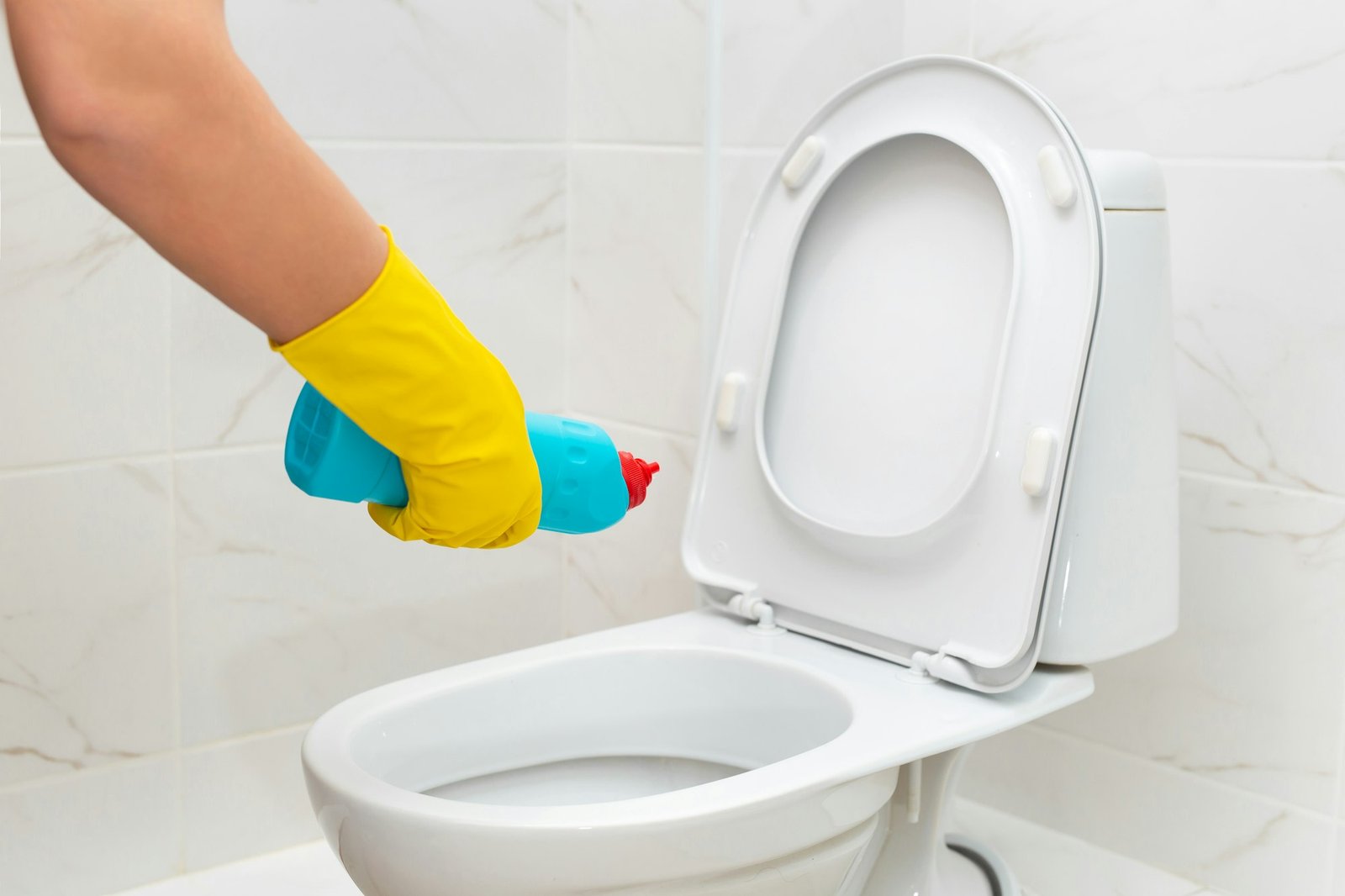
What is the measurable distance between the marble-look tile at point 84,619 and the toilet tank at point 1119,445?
0.86 metres

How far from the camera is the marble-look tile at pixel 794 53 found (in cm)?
137

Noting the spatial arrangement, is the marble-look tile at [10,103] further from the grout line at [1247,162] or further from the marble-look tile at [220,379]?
the grout line at [1247,162]

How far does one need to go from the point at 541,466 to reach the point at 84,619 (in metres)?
0.67

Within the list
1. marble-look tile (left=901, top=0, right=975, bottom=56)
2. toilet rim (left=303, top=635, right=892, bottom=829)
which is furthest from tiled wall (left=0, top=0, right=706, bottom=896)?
toilet rim (left=303, top=635, right=892, bottom=829)

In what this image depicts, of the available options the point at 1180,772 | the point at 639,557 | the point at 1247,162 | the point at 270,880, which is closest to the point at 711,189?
the point at 639,557

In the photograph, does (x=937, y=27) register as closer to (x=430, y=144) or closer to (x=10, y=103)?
(x=430, y=144)

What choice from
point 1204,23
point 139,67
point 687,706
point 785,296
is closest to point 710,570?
point 687,706

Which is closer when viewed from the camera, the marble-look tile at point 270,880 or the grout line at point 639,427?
the marble-look tile at point 270,880

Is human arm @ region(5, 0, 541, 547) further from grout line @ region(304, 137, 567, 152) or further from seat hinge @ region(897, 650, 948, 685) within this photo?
grout line @ region(304, 137, 567, 152)

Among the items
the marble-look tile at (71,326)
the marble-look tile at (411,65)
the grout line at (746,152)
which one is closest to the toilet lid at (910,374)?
the grout line at (746,152)

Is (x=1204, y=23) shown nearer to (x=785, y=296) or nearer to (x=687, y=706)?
(x=785, y=296)

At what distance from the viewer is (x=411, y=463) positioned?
0.69 m

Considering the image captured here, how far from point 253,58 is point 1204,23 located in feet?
2.92

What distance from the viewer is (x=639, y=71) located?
1505 millimetres
